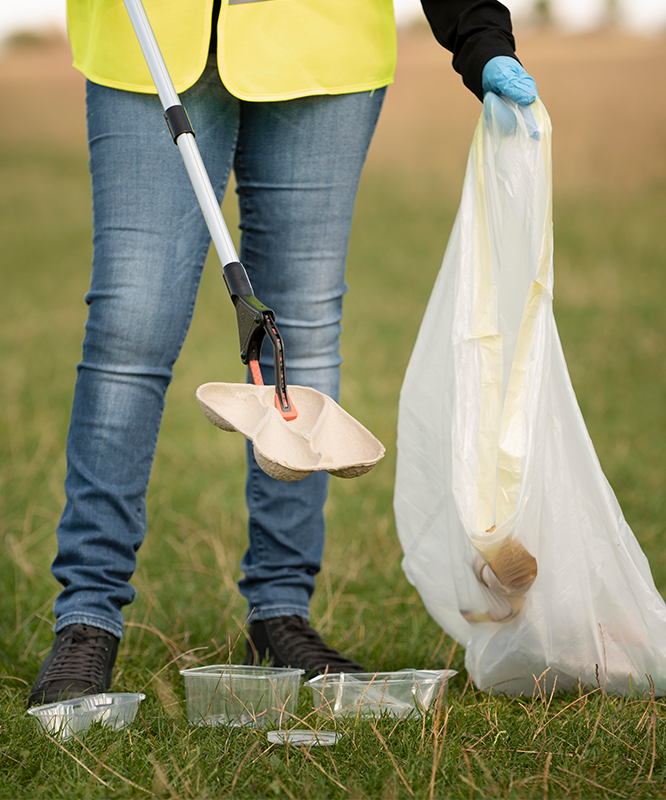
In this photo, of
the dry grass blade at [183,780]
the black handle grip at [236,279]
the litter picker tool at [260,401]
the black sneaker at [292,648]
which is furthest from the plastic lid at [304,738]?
the black handle grip at [236,279]

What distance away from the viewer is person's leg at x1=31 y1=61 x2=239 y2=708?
52.4 inches

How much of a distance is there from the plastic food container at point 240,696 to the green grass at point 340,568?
0.04 m

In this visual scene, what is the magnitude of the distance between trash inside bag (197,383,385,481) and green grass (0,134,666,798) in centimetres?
37

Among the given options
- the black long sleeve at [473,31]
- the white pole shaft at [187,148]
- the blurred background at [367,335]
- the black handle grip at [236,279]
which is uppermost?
the black long sleeve at [473,31]

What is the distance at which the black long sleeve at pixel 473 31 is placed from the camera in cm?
132

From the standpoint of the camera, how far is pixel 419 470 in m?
1.51

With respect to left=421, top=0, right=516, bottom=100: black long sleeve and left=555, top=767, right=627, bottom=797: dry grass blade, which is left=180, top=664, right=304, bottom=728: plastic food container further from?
left=421, top=0, right=516, bottom=100: black long sleeve

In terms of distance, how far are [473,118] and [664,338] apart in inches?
170

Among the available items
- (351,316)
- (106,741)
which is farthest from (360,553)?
(351,316)

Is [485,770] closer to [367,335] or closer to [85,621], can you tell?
[85,621]

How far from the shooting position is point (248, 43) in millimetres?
1330

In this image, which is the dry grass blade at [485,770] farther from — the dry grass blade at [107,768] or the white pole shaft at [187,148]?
the white pole shaft at [187,148]

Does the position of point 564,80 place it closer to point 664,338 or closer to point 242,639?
point 664,338

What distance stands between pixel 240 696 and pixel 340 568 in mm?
1036
